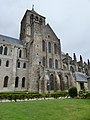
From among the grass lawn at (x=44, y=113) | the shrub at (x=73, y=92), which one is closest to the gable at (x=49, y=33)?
the shrub at (x=73, y=92)

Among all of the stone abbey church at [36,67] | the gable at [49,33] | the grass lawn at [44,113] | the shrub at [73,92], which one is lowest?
the grass lawn at [44,113]

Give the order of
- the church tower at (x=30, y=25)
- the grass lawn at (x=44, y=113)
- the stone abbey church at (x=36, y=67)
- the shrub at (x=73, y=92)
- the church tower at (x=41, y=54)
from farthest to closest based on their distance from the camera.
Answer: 1. the church tower at (x=30, y=25)
2. the stone abbey church at (x=36, y=67)
3. the church tower at (x=41, y=54)
4. the shrub at (x=73, y=92)
5. the grass lawn at (x=44, y=113)

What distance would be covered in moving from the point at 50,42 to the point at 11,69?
16831 mm

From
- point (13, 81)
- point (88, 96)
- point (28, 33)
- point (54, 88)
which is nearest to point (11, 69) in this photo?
point (13, 81)

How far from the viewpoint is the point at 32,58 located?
3809 cm

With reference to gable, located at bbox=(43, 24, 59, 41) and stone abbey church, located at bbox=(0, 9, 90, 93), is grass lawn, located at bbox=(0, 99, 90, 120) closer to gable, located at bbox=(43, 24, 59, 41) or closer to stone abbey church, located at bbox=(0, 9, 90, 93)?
stone abbey church, located at bbox=(0, 9, 90, 93)

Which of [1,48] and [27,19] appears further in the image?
[27,19]

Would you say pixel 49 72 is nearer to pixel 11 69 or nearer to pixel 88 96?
pixel 11 69

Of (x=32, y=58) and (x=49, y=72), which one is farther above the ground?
(x=32, y=58)

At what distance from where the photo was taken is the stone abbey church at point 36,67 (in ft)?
111

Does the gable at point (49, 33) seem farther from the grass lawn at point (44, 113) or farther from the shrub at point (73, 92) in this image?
the grass lawn at point (44, 113)

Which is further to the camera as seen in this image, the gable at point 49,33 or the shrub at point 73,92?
the gable at point 49,33

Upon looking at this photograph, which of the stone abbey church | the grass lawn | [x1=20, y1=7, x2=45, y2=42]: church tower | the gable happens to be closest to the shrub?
the stone abbey church

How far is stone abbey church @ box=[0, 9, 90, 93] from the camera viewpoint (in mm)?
33688
